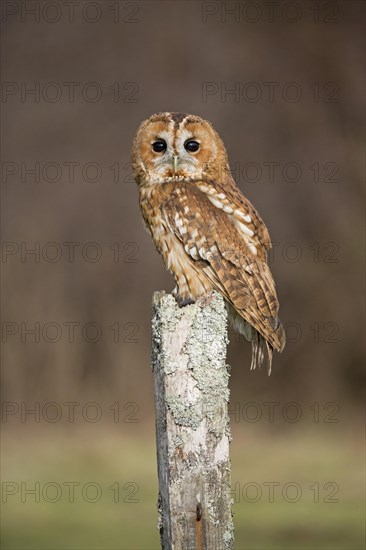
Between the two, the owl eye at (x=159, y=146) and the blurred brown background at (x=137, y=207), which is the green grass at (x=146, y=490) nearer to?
the blurred brown background at (x=137, y=207)

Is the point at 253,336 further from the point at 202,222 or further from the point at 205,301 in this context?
the point at 205,301

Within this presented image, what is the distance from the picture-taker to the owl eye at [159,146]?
3.94 m

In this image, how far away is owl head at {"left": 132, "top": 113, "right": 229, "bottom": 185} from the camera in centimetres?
388

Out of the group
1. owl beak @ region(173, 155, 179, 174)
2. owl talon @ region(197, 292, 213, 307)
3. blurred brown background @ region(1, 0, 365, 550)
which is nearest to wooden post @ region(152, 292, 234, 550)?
owl talon @ region(197, 292, 213, 307)

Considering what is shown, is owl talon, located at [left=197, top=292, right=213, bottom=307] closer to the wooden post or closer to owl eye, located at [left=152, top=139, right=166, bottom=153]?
the wooden post

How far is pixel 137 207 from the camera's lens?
24.2 ft

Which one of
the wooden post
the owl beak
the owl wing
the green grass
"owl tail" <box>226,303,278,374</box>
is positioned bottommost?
the green grass

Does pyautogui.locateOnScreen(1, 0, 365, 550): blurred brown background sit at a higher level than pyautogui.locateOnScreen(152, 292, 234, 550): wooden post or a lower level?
higher

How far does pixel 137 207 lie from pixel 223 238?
11.7 feet

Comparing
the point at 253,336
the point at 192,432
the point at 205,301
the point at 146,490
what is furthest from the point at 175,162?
the point at 146,490

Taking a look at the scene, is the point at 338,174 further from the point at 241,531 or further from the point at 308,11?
the point at 241,531

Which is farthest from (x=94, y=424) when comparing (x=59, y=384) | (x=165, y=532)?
(x=165, y=532)

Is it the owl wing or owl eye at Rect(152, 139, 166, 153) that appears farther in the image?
owl eye at Rect(152, 139, 166, 153)

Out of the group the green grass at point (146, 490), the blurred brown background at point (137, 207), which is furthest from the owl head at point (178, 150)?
the blurred brown background at point (137, 207)
